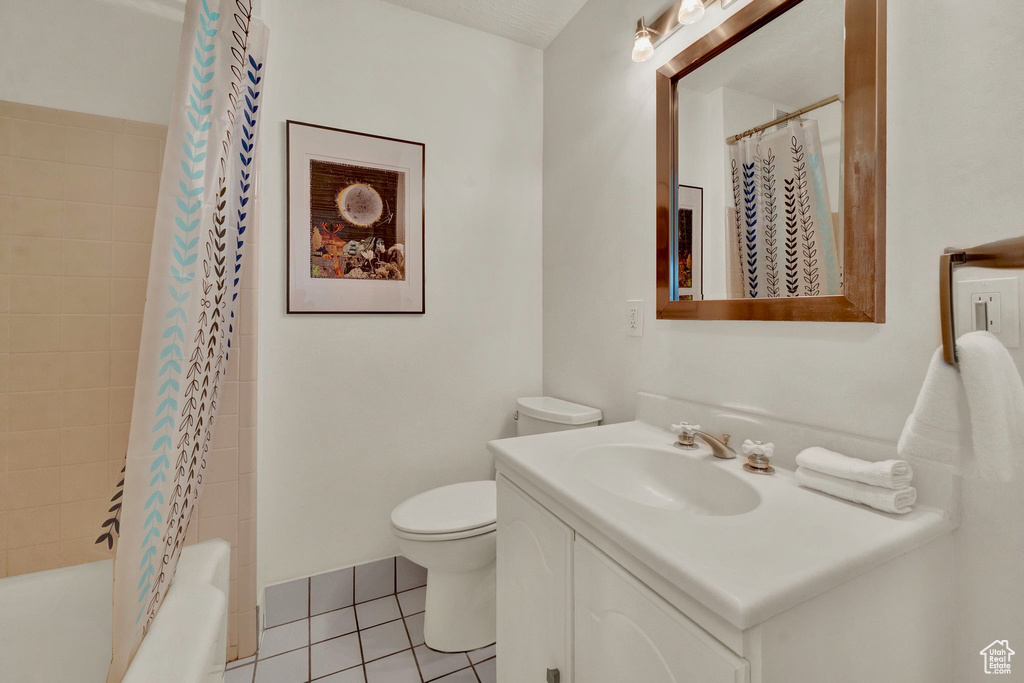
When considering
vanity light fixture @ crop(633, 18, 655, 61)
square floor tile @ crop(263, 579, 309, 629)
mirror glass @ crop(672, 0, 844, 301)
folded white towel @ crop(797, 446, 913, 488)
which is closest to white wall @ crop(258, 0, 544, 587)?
square floor tile @ crop(263, 579, 309, 629)

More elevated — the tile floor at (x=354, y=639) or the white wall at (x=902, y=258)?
the white wall at (x=902, y=258)

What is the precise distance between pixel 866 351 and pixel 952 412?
29 centimetres

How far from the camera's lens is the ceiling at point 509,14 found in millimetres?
1728

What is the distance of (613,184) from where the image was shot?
5.16 ft

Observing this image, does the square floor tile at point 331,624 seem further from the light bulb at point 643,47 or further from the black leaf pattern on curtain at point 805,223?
the light bulb at point 643,47

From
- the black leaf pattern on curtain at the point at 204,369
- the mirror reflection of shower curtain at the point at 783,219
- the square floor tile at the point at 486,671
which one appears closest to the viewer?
the black leaf pattern on curtain at the point at 204,369

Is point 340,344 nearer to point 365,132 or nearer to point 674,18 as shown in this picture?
point 365,132

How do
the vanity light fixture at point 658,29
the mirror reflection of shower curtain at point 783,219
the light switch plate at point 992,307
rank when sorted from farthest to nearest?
the vanity light fixture at point 658,29 → the mirror reflection of shower curtain at point 783,219 → the light switch plate at point 992,307

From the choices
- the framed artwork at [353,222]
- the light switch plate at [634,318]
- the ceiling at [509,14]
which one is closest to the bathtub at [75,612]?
the framed artwork at [353,222]

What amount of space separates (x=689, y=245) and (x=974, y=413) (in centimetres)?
80

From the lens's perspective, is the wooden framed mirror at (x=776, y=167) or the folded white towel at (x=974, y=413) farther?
the wooden framed mirror at (x=776, y=167)

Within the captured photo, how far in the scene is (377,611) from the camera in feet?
5.48
